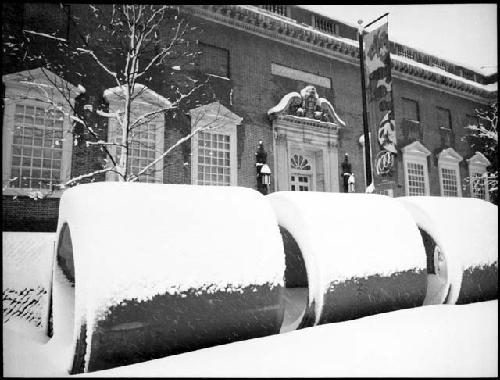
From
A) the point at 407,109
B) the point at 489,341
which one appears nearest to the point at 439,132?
the point at 407,109

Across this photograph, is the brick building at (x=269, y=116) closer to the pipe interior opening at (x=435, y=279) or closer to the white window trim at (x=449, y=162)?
the white window trim at (x=449, y=162)

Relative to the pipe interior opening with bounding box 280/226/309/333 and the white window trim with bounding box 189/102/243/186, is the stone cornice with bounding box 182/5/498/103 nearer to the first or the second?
the white window trim with bounding box 189/102/243/186

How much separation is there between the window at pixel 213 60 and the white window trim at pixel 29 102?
436cm

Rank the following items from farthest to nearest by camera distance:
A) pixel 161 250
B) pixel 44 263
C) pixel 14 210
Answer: pixel 14 210 → pixel 44 263 → pixel 161 250

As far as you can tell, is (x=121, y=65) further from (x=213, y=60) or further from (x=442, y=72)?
(x=442, y=72)

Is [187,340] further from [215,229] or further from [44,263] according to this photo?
[44,263]

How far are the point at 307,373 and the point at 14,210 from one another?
32.6ft

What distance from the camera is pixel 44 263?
21.4 ft

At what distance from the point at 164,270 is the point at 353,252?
1564 millimetres

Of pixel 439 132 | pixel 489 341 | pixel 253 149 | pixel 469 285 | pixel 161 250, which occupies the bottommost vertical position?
pixel 489 341

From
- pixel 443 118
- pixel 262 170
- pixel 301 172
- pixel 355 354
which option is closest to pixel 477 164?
pixel 443 118

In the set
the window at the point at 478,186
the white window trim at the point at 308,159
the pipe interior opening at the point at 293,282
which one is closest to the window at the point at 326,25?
the white window trim at the point at 308,159

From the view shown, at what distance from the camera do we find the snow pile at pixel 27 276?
464cm

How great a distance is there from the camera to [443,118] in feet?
63.4
